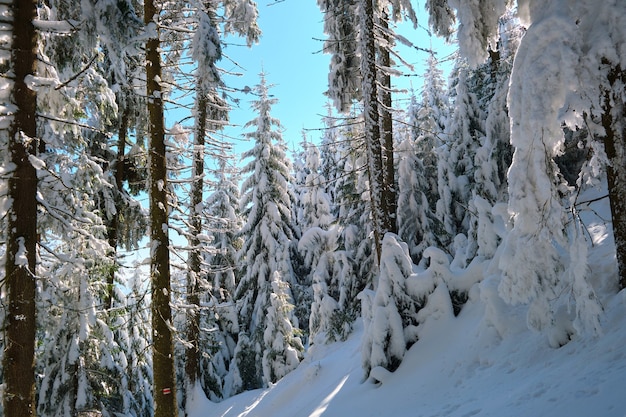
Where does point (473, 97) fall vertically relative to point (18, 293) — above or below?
above

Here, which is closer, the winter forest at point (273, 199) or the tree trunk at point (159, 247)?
the winter forest at point (273, 199)

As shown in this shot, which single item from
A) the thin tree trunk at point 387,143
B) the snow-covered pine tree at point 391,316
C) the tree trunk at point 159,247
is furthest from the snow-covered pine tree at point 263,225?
the tree trunk at point 159,247

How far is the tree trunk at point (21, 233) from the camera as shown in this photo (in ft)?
16.4

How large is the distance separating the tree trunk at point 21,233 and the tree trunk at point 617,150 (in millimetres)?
6895

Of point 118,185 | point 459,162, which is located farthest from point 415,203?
point 118,185

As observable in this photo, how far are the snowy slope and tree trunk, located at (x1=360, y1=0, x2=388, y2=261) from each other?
3.03 m

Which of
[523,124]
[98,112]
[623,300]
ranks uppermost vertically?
→ [98,112]

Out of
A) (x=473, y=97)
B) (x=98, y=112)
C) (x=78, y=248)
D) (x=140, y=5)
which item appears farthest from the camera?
(x=473, y=97)

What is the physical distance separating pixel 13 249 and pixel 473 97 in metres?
14.9

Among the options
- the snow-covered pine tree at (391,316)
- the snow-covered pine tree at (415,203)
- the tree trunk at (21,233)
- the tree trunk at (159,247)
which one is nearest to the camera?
the tree trunk at (21,233)

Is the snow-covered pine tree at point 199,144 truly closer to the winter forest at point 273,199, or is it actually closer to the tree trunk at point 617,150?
the winter forest at point 273,199

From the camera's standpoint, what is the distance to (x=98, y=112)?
10.2 metres

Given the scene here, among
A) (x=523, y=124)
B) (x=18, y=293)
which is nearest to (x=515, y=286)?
(x=523, y=124)

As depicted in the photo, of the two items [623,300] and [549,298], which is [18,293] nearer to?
[549,298]
